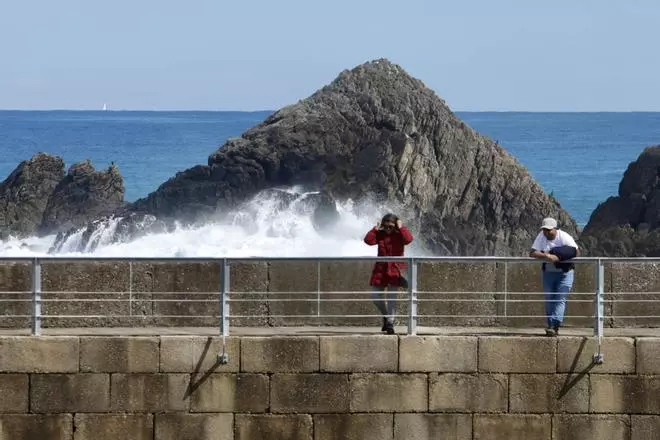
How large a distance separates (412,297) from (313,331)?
1.14 m

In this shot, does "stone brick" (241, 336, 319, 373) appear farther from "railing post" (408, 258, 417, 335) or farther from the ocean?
the ocean

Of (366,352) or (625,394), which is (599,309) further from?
(366,352)

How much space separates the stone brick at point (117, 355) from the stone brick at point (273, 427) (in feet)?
2.85

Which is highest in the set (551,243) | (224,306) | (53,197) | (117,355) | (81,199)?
(53,197)

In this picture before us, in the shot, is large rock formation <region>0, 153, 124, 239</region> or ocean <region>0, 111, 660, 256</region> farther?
large rock formation <region>0, 153, 124, 239</region>

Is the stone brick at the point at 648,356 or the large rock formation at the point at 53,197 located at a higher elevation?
the large rock formation at the point at 53,197

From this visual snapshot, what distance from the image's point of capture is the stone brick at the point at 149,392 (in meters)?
14.6

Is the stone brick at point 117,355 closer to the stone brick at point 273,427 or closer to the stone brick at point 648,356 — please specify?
the stone brick at point 273,427

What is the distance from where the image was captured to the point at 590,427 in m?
14.8

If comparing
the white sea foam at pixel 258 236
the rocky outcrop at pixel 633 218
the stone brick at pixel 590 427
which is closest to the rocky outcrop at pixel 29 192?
the white sea foam at pixel 258 236

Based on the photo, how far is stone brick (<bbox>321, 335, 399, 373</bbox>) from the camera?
576 inches

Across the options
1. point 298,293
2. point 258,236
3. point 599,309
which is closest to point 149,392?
point 298,293

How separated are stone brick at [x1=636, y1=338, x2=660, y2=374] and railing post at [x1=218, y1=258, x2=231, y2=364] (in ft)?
11.4

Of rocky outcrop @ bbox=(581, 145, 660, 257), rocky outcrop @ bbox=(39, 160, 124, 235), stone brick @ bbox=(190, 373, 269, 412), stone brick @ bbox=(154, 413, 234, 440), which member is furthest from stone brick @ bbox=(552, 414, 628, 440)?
rocky outcrop @ bbox=(39, 160, 124, 235)
